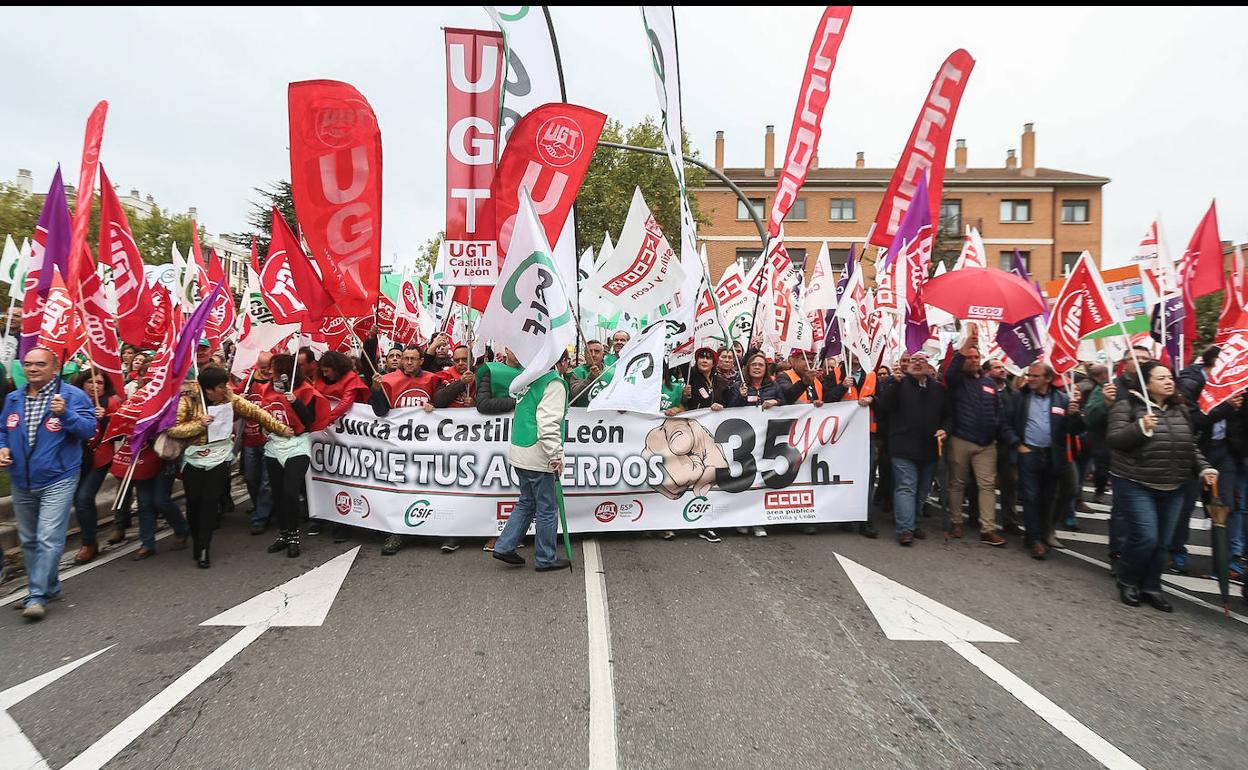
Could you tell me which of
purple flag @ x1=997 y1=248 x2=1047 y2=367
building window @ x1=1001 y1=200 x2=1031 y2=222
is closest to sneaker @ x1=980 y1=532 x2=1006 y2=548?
purple flag @ x1=997 y1=248 x2=1047 y2=367

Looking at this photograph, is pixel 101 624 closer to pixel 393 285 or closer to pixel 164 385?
pixel 164 385

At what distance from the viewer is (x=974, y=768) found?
2873 millimetres

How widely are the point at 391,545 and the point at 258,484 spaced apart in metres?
2.07

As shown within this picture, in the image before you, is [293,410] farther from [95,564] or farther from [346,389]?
[95,564]

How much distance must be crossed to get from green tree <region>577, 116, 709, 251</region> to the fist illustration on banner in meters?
23.1

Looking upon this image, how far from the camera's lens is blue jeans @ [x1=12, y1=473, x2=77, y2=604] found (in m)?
4.58

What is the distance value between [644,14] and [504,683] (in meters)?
7.00

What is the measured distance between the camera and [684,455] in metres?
6.55

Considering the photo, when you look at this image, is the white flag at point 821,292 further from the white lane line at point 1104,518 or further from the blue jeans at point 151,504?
the blue jeans at point 151,504

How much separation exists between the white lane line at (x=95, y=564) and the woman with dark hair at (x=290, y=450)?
1312 mm

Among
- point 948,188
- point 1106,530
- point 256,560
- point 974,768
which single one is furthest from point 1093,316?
point 948,188

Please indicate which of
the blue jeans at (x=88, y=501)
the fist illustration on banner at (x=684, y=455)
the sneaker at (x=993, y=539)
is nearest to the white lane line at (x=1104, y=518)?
the sneaker at (x=993, y=539)

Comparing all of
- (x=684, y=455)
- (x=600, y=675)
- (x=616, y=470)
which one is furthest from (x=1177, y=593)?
(x=600, y=675)

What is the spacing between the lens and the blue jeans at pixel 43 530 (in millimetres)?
4578
